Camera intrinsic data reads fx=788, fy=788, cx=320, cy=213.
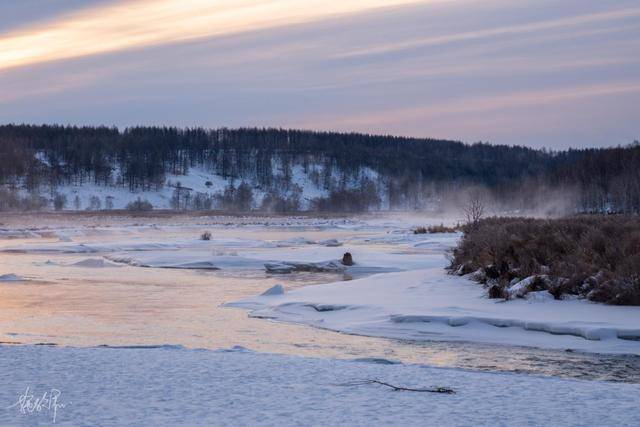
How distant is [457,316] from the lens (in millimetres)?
14820

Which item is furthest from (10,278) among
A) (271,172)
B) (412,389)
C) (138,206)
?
(271,172)

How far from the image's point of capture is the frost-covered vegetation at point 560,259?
51.9 ft

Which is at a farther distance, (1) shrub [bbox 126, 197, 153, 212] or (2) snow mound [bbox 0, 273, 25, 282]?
(1) shrub [bbox 126, 197, 153, 212]

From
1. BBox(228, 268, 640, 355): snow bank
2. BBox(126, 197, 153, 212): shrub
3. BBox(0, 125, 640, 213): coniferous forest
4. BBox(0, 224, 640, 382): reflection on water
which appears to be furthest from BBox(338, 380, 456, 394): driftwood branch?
BBox(126, 197, 153, 212): shrub

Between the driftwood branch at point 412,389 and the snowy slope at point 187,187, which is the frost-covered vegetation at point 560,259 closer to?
the driftwood branch at point 412,389

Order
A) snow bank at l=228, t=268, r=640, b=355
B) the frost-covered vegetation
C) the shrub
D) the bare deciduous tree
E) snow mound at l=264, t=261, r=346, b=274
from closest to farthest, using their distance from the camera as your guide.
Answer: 1. snow bank at l=228, t=268, r=640, b=355
2. the frost-covered vegetation
3. snow mound at l=264, t=261, r=346, b=274
4. the bare deciduous tree
5. the shrub

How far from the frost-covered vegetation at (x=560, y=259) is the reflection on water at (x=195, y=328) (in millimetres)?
4066

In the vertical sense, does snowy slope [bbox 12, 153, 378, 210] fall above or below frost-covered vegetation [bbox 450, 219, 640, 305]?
above

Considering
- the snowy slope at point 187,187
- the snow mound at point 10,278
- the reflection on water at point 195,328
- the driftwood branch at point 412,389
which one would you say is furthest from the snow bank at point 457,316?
the snowy slope at point 187,187

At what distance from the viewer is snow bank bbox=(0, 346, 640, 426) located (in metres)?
7.18

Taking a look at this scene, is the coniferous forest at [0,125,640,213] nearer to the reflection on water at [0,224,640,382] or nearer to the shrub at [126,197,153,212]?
the shrub at [126,197,153,212]

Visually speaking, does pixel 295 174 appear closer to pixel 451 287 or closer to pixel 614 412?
pixel 451 287

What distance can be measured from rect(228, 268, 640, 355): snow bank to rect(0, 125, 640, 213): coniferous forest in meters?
79.5

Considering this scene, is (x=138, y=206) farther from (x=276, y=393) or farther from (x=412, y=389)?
(x=412, y=389)
